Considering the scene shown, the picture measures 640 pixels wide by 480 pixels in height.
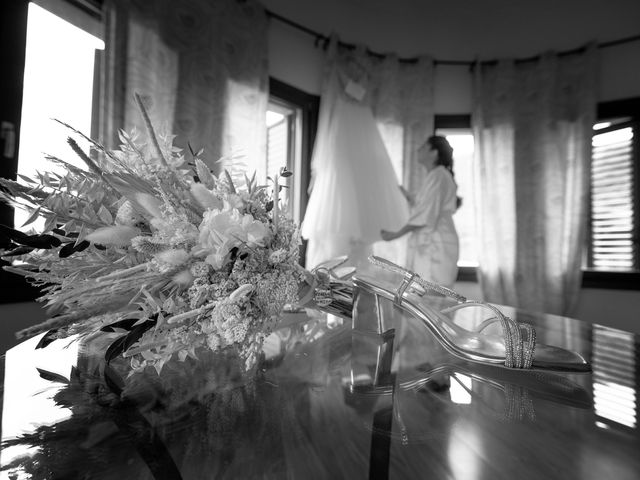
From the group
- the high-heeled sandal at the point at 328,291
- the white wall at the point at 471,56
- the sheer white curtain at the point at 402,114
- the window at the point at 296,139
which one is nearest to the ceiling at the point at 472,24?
the white wall at the point at 471,56

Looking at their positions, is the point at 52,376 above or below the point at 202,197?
below

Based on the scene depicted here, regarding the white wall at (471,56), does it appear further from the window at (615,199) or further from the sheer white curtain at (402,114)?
the sheer white curtain at (402,114)

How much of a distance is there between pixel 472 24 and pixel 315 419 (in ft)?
13.2

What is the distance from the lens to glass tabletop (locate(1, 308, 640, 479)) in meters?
0.27

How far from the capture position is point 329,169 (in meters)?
2.76

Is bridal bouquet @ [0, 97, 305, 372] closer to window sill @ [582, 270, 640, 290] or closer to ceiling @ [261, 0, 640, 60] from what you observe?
ceiling @ [261, 0, 640, 60]

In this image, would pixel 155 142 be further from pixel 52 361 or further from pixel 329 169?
pixel 329 169

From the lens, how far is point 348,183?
2.73 meters

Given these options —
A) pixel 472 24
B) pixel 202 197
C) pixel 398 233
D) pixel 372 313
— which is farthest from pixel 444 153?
pixel 202 197

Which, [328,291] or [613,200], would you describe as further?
[613,200]

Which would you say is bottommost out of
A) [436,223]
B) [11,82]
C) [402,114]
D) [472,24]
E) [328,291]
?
[328,291]

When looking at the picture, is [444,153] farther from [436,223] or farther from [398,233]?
[398,233]

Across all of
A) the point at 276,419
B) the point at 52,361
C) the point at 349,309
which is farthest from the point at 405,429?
the point at 52,361

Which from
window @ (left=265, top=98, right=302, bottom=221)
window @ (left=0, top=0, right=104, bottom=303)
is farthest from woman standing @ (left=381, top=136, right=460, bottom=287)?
window @ (left=0, top=0, right=104, bottom=303)
